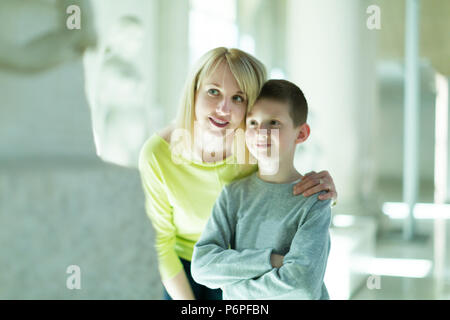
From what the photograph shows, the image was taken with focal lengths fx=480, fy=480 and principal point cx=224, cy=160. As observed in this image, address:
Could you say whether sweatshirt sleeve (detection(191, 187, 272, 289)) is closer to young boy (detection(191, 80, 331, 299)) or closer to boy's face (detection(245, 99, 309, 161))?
young boy (detection(191, 80, 331, 299))

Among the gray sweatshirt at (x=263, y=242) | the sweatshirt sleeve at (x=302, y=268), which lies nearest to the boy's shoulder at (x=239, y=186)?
the gray sweatshirt at (x=263, y=242)

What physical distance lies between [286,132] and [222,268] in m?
0.46

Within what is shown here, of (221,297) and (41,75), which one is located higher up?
(41,75)

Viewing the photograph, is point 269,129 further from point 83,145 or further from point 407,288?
point 407,288

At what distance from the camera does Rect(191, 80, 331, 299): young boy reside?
1.43m

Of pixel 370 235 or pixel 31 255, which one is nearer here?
pixel 31 255

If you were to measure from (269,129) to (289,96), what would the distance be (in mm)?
124

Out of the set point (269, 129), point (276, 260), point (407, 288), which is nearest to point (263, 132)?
point (269, 129)

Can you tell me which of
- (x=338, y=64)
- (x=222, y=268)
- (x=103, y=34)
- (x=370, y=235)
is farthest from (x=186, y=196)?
(x=338, y=64)

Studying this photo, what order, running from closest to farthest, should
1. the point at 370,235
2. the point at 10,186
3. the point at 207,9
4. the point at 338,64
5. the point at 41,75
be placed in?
the point at 10,186 < the point at 41,75 < the point at 207,9 < the point at 370,235 < the point at 338,64

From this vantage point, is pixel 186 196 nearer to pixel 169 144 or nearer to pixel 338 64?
pixel 169 144

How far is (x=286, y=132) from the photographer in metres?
1.49

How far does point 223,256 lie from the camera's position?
1.47 m

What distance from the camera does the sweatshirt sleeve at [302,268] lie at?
1408mm
